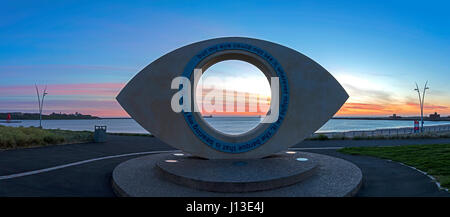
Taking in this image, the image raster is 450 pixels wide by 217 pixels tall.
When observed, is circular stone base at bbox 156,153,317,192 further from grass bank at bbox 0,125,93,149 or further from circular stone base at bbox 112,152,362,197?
grass bank at bbox 0,125,93,149

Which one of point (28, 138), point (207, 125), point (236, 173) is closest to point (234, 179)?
point (236, 173)

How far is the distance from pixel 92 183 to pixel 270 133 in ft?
19.7

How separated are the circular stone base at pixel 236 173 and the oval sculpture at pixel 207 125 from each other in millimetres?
549

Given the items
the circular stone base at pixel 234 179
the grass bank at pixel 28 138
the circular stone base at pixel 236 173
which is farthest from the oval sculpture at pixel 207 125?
the grass bank at pixel 28 138

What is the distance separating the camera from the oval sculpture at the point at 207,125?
960cm

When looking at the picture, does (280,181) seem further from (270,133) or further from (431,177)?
(431,177)

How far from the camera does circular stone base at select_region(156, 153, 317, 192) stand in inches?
290

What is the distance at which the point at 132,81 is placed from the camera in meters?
9.90

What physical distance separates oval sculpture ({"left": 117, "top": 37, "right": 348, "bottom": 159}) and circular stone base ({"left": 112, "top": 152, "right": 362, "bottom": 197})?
2.19ft

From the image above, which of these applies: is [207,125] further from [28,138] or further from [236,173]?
[28,138]

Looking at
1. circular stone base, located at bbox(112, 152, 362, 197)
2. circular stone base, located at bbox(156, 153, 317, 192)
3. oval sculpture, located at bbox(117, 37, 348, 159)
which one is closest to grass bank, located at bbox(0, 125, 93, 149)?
circular stone base, located at bbox(112, 152, 362, 197)

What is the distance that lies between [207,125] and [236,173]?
2.24m
